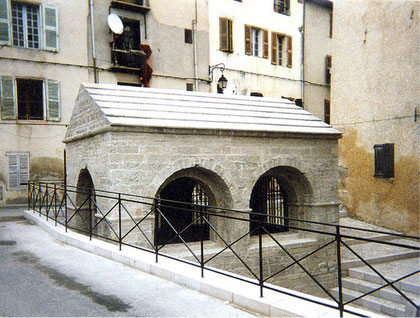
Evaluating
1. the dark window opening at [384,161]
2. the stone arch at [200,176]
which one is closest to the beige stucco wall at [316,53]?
the dark window opening at [384,161]

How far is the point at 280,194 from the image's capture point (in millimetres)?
11219

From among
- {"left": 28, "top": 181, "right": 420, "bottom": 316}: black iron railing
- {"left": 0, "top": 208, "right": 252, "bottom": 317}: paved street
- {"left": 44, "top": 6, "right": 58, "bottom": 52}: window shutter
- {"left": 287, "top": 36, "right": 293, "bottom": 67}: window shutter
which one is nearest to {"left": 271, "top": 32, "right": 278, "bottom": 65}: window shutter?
{"left": 287, "top": 36, "right": 293, "bottom": 67}: window shutter

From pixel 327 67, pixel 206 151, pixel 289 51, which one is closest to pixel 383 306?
pixel 206 151

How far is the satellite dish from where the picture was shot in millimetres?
16438

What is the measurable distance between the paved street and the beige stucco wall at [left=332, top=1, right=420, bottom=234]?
9248 mm

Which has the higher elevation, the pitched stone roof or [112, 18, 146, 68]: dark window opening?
[112, 18, 146, 68]: dark window opening

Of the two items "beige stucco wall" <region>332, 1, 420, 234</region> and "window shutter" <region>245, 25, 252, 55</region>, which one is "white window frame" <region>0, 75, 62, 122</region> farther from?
"beige stucco wall" <region>332, 1, 420, 234</region>

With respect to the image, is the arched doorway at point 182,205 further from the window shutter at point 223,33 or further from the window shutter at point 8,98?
the window shutter at point 223,33

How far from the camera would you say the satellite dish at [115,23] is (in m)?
16.4

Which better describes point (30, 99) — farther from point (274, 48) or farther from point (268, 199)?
point (274, 48)

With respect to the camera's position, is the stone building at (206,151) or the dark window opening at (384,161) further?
the dark window opening at (384,161)

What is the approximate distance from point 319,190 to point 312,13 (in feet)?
49.7

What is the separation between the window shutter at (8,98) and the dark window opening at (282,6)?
14403 mm

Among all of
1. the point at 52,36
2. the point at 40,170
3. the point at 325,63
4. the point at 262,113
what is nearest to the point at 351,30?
the point at 262,113
